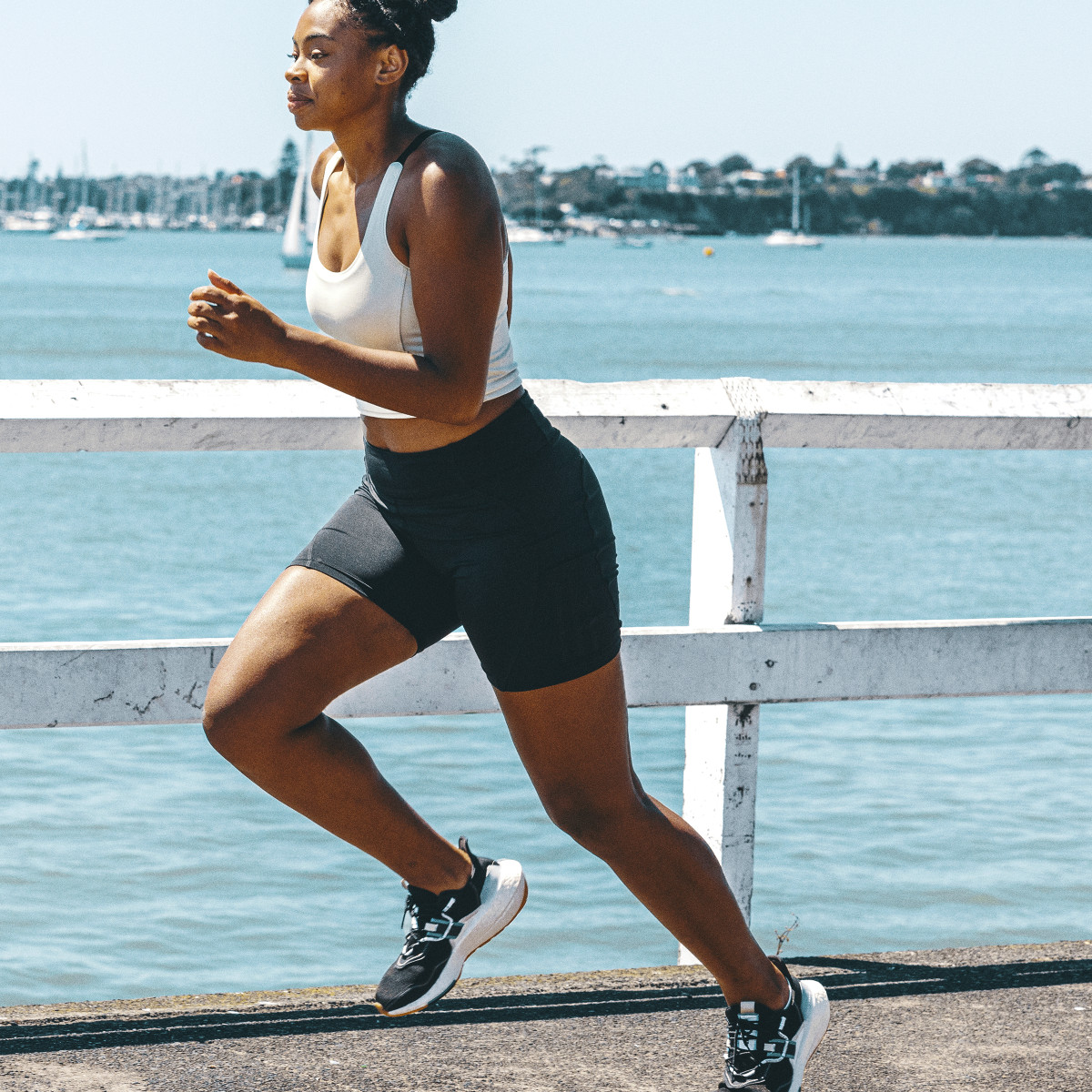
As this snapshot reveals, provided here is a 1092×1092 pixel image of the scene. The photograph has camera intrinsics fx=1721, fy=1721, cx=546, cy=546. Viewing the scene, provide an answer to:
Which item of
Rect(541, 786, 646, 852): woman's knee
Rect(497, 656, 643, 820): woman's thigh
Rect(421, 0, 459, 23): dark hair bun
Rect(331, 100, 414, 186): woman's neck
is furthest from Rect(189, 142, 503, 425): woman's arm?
Rect(541, 786, 646, 852): woman's knee

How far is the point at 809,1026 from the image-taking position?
287cm

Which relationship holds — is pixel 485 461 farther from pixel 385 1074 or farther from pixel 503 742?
pixel 503 742

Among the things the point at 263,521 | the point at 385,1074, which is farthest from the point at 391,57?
the point at 263,521

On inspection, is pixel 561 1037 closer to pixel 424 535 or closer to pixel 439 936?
pixel 439 936

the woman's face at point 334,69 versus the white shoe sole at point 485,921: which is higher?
the woman's face at point 334,69

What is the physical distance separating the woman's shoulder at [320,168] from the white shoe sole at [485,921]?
1.18 metres

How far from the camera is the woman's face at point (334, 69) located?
101 inches

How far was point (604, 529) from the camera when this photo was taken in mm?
2697

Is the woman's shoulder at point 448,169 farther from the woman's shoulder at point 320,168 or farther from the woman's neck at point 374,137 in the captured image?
the woman's shoulder at point 320,168

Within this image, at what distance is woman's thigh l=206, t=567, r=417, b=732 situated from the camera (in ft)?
8.46

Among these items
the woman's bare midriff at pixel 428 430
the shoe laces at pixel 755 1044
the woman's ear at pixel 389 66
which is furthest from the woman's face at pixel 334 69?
the shoe laces at pixel 755 1044

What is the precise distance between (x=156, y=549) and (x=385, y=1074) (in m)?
17.9

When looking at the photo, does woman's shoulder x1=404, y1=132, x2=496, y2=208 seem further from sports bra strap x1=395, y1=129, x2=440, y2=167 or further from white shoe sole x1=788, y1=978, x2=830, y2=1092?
white shoe sole x1=788, y1=978, x2=830, y2=1092

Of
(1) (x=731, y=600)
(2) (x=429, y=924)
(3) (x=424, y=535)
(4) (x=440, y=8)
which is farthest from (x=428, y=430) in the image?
(1) (x=731, y=600)
